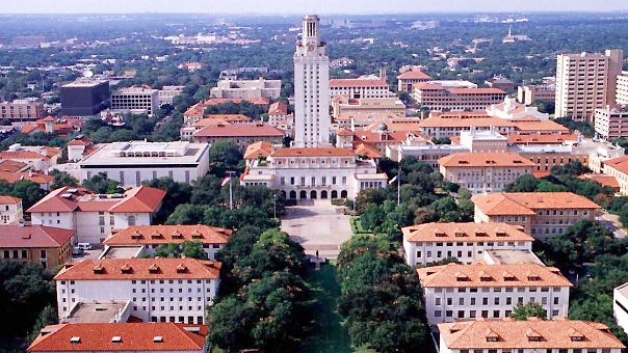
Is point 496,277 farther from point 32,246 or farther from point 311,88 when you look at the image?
point 311,88

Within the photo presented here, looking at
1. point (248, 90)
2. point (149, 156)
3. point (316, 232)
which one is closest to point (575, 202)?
point (316, 232)

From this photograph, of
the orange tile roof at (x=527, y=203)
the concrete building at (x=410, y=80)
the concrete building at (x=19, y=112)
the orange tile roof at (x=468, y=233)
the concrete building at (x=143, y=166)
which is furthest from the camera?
the concrete building at (x=410, y=80)

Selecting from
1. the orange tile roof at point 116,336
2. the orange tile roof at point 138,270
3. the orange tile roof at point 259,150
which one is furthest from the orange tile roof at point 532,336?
the orange tile roof at point 259,150

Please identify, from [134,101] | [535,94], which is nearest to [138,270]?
[134,101]

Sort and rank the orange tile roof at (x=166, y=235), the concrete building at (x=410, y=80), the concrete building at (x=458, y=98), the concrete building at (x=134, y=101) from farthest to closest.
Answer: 1. the concrete building at (x=410, y=80)
2. the concrete building at (x=134, y=101)
3. the concrete building at (x=458, y=98)
4. the orange tile roof at (x=166, y=235)

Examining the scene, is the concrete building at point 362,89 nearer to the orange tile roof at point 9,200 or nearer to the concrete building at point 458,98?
the concrete building at point 458,98

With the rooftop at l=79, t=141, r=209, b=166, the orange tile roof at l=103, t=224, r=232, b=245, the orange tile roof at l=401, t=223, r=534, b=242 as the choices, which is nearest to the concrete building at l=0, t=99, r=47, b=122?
the rooftop at l=79, t=141, r=209, b=166
